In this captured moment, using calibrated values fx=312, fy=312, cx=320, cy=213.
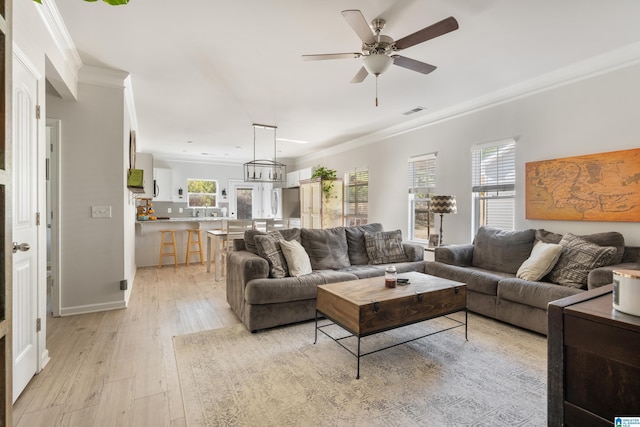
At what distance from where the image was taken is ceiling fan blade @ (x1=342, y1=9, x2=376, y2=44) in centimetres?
194

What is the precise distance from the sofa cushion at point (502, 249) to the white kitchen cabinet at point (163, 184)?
7.29 metres

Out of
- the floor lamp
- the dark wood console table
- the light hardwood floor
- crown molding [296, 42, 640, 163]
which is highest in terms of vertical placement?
crown molding [296, 42, 640, 163]

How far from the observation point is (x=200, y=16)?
7.90ft

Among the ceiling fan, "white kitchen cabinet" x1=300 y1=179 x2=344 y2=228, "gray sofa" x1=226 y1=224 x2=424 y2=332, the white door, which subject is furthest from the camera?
"white kitchen cabinet" x1=300 y1=179 x2=344 y2=228

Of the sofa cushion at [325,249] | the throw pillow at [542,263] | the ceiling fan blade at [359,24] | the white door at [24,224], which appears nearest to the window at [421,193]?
the sofa cushion at [325,249]

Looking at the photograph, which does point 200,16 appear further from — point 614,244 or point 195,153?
point 195,153

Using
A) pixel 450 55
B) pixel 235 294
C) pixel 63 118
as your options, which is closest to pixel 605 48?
pixel 450 55

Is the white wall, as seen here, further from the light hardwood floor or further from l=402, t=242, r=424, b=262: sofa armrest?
the light hardwood floor

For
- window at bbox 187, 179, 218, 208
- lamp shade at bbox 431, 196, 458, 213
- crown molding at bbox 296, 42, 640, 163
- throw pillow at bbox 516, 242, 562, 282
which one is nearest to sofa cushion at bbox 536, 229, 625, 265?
throw pillow at bbox 516, 242, 562, 282

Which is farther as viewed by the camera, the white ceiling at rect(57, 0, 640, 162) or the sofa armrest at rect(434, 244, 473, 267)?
the sofa armrest at rect(434, 244, 473, 267)

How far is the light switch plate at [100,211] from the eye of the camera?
346 centimetres

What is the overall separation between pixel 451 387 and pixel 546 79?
136 inches

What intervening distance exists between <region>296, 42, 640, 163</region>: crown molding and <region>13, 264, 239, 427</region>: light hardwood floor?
402cm

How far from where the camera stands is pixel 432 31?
2100 millimetres
